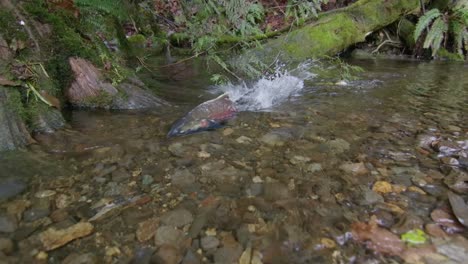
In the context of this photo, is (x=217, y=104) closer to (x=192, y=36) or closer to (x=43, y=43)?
(x=192, y=36)

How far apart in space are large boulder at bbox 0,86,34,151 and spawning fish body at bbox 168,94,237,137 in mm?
1067

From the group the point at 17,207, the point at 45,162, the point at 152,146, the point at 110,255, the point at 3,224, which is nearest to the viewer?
the point at 110,255

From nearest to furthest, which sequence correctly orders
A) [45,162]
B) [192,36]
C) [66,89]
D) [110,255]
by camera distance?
[110,255]
[45,162]
[66,89]
[192,36]

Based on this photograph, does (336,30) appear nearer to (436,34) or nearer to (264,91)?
(436,34)

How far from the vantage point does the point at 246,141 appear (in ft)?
9.14

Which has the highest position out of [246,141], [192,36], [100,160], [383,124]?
[192,36]

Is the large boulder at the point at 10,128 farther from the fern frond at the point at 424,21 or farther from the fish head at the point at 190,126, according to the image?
the fern frond at the point at 424,21

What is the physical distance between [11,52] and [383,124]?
10.7ft

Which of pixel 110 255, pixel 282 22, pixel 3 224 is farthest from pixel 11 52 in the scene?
pixel 282 22

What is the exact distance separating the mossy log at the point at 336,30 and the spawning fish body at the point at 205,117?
2.83m

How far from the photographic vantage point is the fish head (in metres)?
2.89

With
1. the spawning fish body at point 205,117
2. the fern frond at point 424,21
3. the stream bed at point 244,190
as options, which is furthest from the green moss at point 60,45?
the fern frond at point 424,21

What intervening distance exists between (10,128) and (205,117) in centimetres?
150

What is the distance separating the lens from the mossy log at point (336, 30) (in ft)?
20.8
